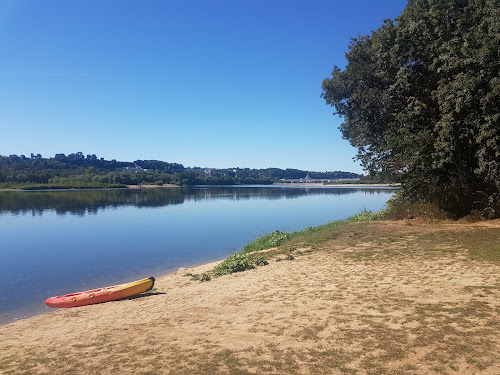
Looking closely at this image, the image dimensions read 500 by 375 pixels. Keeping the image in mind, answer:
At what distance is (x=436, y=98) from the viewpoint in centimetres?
1672

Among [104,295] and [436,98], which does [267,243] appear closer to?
[104,295]

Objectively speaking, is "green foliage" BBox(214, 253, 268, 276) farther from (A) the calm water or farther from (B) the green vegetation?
(A) the calm water

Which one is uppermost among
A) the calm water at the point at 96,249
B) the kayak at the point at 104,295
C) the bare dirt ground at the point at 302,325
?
the bare dirt ground at the point at 302,325

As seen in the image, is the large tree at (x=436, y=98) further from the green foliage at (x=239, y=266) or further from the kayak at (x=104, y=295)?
the kayak at (x=104, y=295)

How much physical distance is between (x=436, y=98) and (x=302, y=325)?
47.4 ft

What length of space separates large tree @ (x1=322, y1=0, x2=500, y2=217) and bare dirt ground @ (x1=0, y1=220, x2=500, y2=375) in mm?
5086

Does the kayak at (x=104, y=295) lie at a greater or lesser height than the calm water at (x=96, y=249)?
greater

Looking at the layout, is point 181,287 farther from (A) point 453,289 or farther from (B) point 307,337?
(A) point 453,289

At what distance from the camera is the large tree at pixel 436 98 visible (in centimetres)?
1412

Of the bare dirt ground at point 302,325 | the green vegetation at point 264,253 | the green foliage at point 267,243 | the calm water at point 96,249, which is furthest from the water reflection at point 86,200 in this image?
the bare dirt ground at point 302,325

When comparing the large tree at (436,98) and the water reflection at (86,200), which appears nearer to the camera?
the large tree at (436,98)

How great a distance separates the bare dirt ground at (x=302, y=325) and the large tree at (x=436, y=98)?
509 cm

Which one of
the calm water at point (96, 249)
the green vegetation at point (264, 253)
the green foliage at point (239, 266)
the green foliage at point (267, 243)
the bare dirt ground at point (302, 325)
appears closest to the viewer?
the bare dirt ground at point (302, 325)

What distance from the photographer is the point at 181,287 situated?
12094 millimetres
